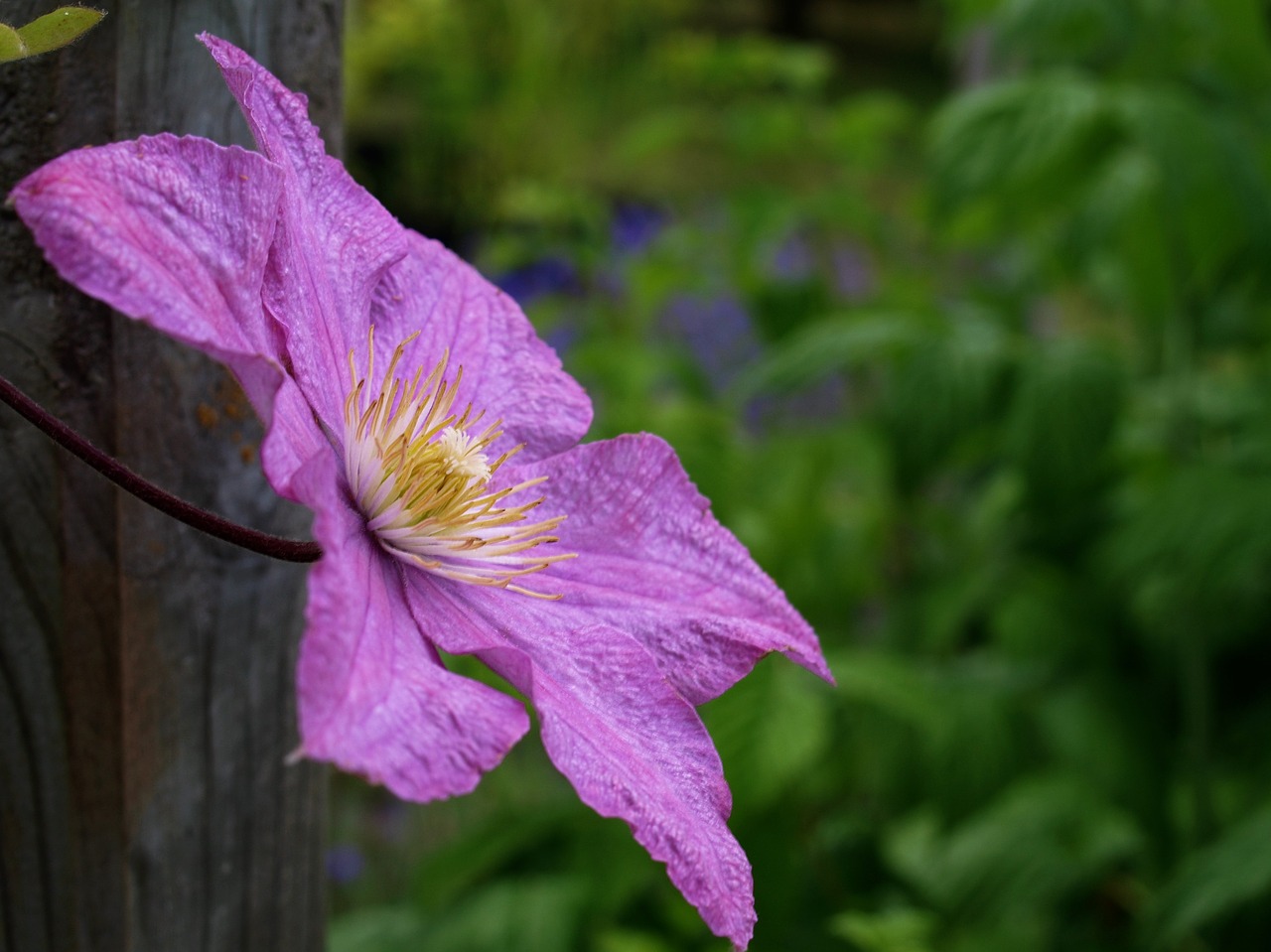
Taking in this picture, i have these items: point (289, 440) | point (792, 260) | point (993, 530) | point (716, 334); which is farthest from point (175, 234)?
point (792, 260)

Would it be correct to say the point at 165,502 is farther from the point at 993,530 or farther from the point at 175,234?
the point at 993,530

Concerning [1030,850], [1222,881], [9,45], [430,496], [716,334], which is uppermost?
[9,45]

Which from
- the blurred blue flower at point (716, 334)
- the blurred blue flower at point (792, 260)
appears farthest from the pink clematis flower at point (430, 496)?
the blurred blue flower at point (716, 334)

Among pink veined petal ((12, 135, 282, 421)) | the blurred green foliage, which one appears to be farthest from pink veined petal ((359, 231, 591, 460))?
the blurred green foliage

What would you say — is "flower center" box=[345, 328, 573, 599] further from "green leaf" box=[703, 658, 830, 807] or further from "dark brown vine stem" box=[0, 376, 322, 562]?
"green leaf" box=[703, 658, 830, 807]

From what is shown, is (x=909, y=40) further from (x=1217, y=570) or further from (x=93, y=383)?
(x=93, y=383)

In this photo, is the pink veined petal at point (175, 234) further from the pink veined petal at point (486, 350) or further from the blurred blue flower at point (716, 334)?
the blurred blue flower at point (716, 334)
